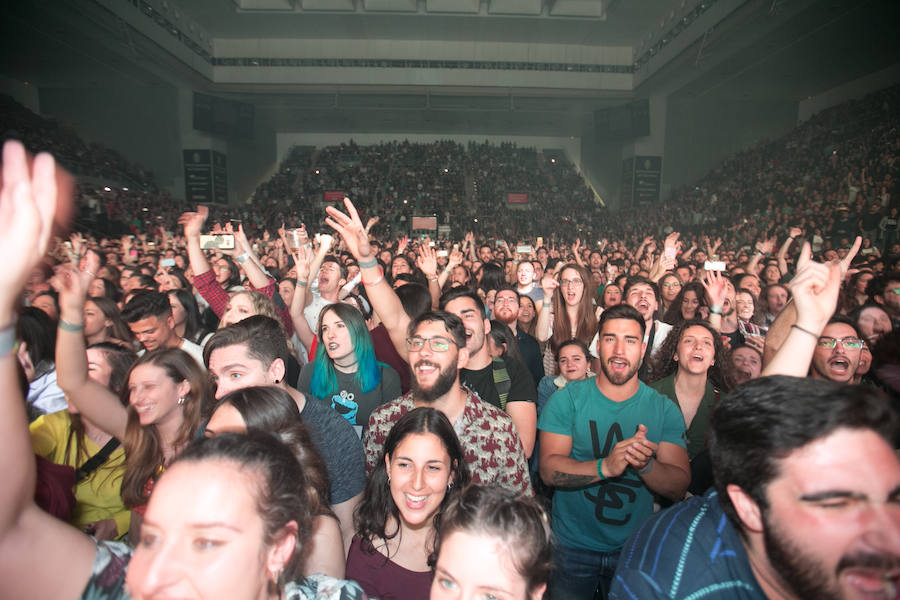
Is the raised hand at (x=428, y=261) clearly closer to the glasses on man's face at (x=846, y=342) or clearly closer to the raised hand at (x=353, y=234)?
the raised hand at (x=353, y=234)

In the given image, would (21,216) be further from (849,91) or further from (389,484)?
(849,91)

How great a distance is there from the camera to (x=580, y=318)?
4.54m

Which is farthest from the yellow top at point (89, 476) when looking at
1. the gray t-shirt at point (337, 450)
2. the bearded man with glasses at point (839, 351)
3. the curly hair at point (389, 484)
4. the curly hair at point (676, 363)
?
the bearded man with glasses at point (839, 351)

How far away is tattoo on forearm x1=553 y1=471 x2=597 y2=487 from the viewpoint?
84.2 inches

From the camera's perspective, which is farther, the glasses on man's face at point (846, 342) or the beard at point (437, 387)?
the glasses on man's face at point (846, 342)

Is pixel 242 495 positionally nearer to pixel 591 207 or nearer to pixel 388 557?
pixel 388 557

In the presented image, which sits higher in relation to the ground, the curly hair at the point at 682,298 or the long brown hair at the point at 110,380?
the curly hair at the point at 682,298

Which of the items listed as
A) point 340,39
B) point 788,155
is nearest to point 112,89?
point 340,39

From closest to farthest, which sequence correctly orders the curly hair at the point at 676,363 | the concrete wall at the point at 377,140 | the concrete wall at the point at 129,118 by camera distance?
1. the curly hair at the point at 676,363
2. the concrete wall at the point at 129,118
3. the concrete wall at the point at 377,140

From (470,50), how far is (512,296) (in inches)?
814

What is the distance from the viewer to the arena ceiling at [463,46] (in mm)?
13820

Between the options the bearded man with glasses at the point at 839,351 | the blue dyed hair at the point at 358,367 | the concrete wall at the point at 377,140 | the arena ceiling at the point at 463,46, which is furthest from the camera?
the concrete wall at the point at 377,140

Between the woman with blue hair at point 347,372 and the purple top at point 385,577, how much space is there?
3.40 feet

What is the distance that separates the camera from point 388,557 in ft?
5.97
